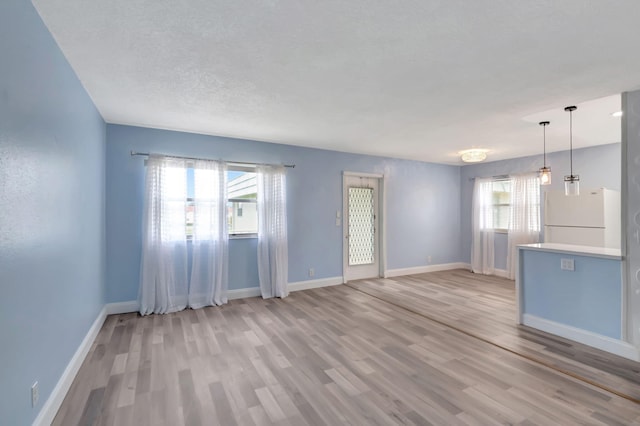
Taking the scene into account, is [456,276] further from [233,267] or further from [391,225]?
[233,267]

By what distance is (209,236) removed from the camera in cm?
442

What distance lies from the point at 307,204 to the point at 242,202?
3.85 ft

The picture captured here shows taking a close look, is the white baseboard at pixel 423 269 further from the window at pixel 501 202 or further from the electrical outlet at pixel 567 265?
the electrical outlet at pixel 567 265

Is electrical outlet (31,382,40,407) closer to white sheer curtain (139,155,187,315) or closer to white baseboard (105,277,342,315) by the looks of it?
white sheer curtain (139,155,187,315)

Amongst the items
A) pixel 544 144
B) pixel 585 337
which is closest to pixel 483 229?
pixel 544 144

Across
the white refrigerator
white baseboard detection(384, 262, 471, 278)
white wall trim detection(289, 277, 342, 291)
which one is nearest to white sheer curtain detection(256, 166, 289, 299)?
white wall trim detection(289, 277, 342, 291)

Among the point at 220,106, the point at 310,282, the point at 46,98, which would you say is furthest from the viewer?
the point at 310,282

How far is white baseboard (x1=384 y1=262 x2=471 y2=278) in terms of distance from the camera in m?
6.44

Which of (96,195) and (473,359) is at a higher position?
(96,195)

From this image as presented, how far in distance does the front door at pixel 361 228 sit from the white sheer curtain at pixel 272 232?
1.43 meters

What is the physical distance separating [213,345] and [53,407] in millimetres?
1304

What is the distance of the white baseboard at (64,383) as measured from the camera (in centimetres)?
188

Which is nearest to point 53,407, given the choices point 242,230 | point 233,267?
point 233,267

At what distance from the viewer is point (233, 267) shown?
4.73m
